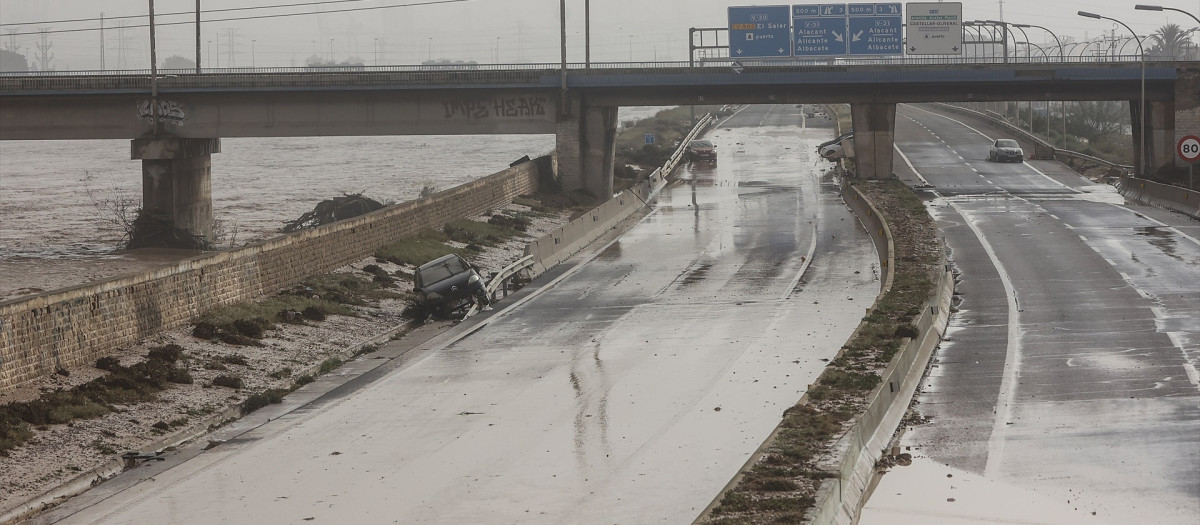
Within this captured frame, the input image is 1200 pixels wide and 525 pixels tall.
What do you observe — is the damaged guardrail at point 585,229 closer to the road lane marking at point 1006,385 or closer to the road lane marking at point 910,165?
the road lane marking at point 910,165

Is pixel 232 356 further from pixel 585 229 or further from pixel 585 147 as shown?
pixel 585 147

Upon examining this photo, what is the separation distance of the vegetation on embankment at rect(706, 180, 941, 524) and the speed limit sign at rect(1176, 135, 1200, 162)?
57.0 ft

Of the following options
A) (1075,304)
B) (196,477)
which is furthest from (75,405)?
(1075,304)

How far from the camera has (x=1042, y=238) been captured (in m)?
43.8

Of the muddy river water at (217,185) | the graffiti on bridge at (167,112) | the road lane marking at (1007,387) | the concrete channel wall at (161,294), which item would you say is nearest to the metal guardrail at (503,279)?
the concrete channel wall at (161,294)

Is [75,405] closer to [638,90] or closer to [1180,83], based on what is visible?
[638,90]

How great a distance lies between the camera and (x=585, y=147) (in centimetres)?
6512

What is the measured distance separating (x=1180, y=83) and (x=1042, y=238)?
23685 millimetres

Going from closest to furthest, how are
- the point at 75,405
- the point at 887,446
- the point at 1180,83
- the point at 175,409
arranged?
the point at 887,446
the point at 75,405
the point at 175,409
the point at 1180,83

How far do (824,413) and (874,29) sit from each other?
51.5m

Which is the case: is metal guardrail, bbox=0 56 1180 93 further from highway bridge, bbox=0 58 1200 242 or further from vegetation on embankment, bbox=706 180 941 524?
vegetation on embankment, bbox=706 180 941 524

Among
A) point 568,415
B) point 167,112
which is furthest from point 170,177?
point 568,415

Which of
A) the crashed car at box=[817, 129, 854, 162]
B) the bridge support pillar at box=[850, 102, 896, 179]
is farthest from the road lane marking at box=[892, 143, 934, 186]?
the crashed car at box=[817, 129, 854, 162]

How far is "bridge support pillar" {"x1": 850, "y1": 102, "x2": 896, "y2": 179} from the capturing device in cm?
6550
